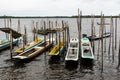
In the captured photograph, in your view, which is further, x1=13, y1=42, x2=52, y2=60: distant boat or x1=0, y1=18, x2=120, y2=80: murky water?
x1=13, y1=42, x2=52, y2=60: distant boat

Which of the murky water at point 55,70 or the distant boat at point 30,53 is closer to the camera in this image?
the murky water at point 55,70

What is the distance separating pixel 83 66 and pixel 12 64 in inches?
322

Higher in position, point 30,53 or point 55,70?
point 30,53

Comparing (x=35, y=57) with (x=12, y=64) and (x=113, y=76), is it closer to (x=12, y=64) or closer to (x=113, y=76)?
(x=12, y=64)

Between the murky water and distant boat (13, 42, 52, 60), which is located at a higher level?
distant boat (13, 42, 52, 60)

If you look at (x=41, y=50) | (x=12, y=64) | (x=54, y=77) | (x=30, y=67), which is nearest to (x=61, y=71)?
(x=54, y=77)

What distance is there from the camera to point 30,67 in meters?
24.8

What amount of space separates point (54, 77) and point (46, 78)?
0.77m

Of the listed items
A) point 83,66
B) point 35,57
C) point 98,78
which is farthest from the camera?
point 35,57

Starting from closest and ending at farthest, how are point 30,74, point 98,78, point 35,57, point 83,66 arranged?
point 98,78 → point 30,74 → point 83,66 → point 35,57

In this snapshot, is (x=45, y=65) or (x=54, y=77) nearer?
(x=54, y=77)

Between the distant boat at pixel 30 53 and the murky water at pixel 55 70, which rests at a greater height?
the distant boat at pixel 30 53

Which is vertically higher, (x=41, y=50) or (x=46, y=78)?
(x=41, y=50)

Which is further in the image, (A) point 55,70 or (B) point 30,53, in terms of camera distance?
(B) point 30,53
